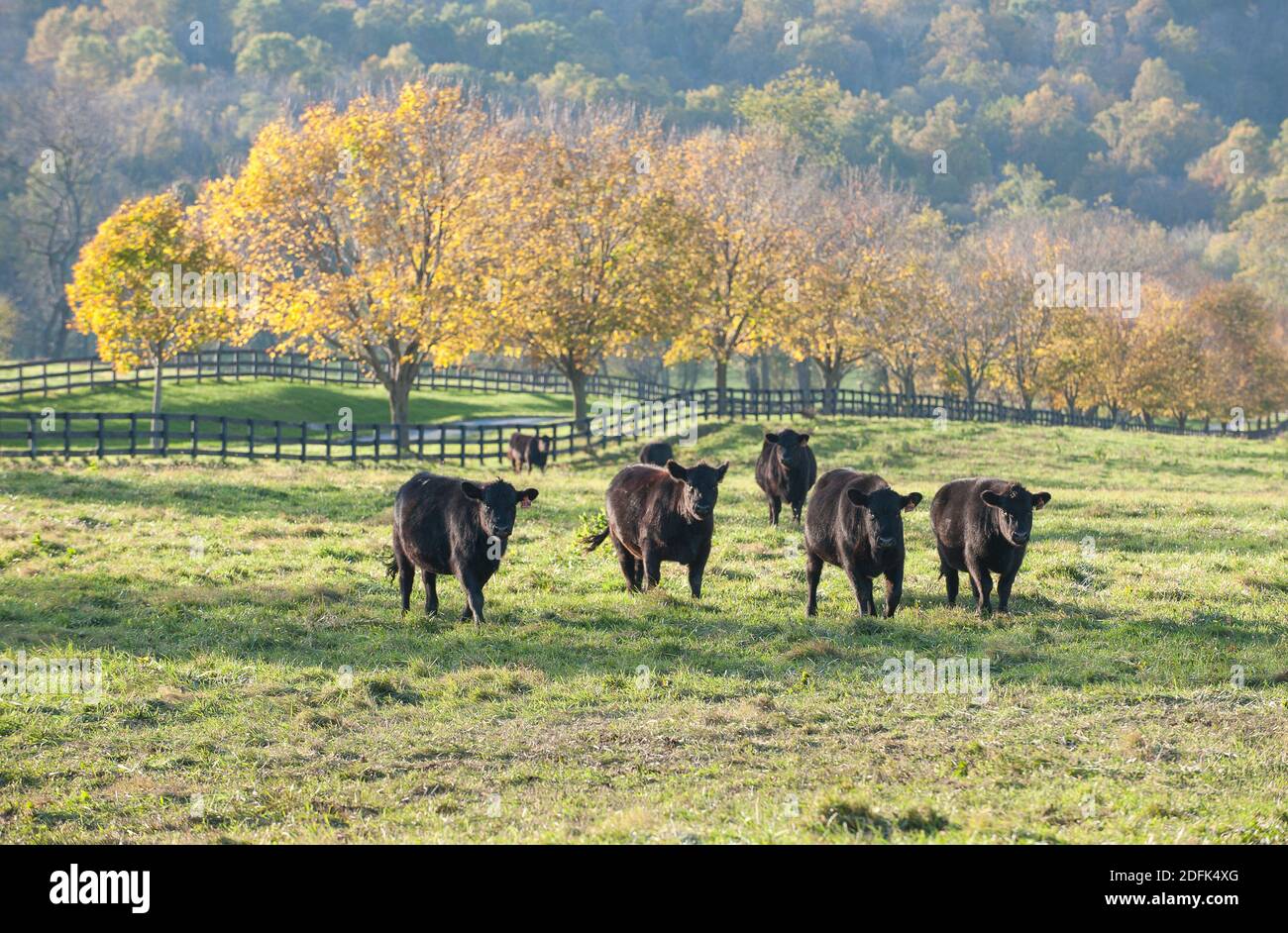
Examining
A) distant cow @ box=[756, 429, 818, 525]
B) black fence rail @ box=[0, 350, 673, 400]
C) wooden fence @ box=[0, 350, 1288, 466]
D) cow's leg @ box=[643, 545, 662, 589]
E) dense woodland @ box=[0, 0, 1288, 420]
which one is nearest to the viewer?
cow's leg @ box=[643, 545, 662, 589]

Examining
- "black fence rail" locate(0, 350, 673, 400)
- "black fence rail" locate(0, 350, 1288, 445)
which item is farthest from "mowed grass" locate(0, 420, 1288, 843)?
"black fence rail" locate(0, 350, 673, 400)

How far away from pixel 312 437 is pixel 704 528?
33.4 metres

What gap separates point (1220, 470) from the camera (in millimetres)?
37625

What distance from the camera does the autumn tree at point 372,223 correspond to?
126 feet

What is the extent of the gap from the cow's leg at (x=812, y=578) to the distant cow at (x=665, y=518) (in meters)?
1.28

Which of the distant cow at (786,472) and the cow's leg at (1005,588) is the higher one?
the distant cow at (786,472)

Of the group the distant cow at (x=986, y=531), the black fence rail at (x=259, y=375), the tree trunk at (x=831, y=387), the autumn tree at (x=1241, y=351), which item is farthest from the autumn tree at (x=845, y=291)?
the distant cow at (x=986, y=531)

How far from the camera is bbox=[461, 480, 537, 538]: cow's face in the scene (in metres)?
14.4

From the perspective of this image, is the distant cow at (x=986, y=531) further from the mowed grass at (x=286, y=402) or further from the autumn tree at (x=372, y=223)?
the mowed grass at (x=286, y=402)

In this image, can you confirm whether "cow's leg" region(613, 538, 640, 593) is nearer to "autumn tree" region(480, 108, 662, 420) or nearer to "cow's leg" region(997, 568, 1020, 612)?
"cow's leg" region(997, 568, 1020, 612)

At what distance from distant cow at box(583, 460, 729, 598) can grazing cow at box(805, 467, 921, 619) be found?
123cm
